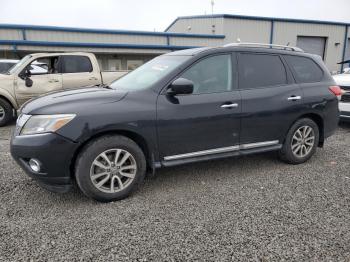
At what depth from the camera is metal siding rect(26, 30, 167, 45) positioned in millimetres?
16741

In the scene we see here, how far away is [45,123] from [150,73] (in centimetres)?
153

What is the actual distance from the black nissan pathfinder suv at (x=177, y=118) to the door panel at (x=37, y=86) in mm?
4179

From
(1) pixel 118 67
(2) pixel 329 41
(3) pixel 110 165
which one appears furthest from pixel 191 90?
(2) pixel 329 41

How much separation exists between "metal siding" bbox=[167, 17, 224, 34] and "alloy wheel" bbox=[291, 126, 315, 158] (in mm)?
17804

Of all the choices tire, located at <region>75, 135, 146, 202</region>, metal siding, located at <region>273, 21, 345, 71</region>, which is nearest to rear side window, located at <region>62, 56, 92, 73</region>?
tire, located at <region>75, 135, 146, 202</region>

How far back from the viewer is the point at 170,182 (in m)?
3.91

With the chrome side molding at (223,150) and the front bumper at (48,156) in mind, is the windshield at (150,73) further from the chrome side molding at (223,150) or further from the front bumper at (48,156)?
the front bumper at (48,156)

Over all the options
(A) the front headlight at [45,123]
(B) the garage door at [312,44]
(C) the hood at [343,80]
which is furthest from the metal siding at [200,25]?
(A) the front headlight at [45,123]

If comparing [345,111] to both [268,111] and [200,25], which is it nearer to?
[268,111]

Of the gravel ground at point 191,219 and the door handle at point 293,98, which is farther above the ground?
the door handle at point 293,98

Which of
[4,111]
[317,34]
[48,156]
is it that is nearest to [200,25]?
[317,34]

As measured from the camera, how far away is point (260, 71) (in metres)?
4.16

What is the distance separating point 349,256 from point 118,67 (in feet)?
59.5

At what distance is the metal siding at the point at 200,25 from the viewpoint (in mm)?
21170
